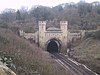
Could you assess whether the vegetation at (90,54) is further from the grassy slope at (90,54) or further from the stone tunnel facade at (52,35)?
the stone tunnel facade at (52,35)

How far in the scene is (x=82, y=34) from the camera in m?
60.4

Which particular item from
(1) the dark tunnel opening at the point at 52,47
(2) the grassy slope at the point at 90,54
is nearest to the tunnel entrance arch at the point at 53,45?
(1) the dark tunnel opening at the point at 52,47

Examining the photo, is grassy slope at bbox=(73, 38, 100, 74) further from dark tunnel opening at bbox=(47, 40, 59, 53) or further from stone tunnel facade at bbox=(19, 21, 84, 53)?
dark tunnel opening at bbox=(47, 40, 59, 53)


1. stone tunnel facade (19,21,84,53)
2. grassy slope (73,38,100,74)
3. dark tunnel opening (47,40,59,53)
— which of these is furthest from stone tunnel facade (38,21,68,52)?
grassy slope (73,38,100,74)

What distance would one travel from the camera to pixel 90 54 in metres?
45.6

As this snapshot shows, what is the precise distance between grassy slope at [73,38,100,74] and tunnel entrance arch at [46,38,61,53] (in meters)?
6.45

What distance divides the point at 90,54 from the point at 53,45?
1960 cm

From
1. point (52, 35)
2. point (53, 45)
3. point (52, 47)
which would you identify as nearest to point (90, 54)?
point (52, 35)

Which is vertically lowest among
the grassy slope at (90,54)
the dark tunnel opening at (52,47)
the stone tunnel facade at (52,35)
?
the dark tunnel opening at (52,47)

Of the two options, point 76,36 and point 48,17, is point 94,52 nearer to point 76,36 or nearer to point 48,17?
point 76,36

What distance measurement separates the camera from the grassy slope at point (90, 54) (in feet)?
132

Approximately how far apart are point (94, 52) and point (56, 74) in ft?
79.0

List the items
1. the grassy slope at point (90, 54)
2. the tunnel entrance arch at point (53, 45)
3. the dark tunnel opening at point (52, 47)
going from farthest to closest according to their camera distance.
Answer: the dark tunnel opening at point (52, 47) → the tunnel entrance arch at point (53, 45) → the grassy slope at point (90, 54)

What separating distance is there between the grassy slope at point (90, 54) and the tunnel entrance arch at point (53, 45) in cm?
645
